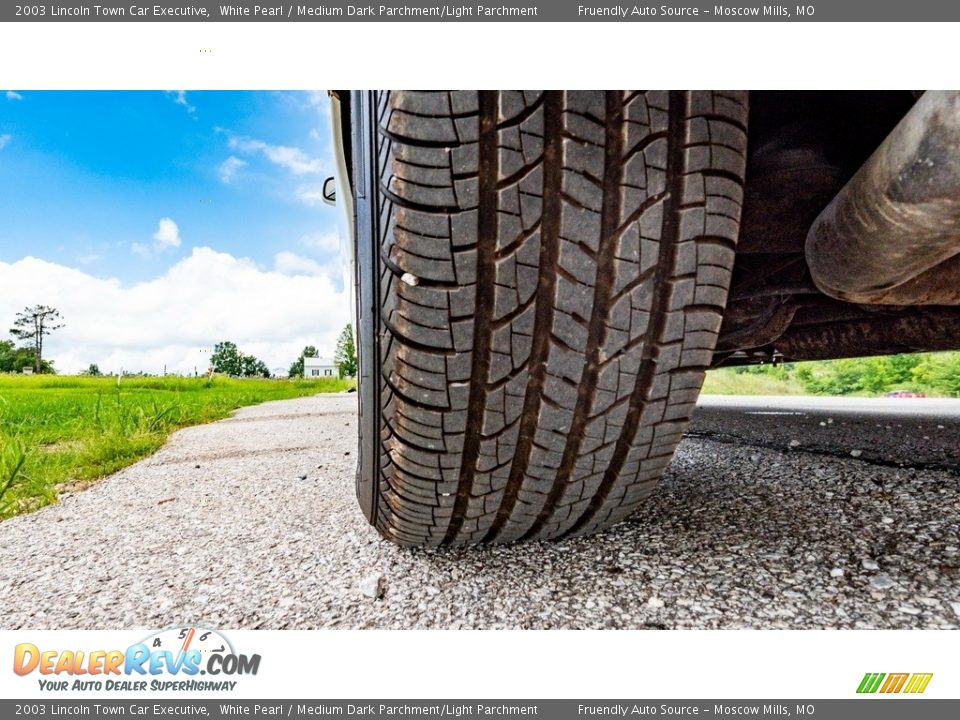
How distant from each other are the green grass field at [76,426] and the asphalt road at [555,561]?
35cm

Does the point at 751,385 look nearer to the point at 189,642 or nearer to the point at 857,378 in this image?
the point at 857,378

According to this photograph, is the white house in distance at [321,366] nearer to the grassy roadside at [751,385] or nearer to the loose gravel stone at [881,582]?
the grassy roadside at [751,385]

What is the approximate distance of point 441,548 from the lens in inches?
39.8

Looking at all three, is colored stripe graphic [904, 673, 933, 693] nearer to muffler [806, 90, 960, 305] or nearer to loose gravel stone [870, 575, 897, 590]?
loose gravel stone [870, 575, 897, 590]

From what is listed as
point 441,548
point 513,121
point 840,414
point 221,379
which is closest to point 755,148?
point 513,121

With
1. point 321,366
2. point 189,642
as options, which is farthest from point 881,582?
point 321,366

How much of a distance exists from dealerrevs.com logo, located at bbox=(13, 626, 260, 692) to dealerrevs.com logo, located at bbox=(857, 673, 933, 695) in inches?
31.1

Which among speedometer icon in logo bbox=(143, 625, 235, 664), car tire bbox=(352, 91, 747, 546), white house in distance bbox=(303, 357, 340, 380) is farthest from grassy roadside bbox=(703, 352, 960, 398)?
white house in distance bbox=(303, 357, 340, 380)

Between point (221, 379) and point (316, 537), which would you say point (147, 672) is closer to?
point (316, 537)

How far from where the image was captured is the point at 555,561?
0.96 meters

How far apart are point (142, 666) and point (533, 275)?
739 mm

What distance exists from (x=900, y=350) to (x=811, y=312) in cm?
48

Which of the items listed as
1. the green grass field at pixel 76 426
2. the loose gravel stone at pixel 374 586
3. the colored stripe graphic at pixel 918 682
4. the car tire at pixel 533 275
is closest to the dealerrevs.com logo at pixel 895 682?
the colored stripe graphic at pixel 918 682

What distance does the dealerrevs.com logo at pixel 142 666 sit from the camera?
2.26 ft
